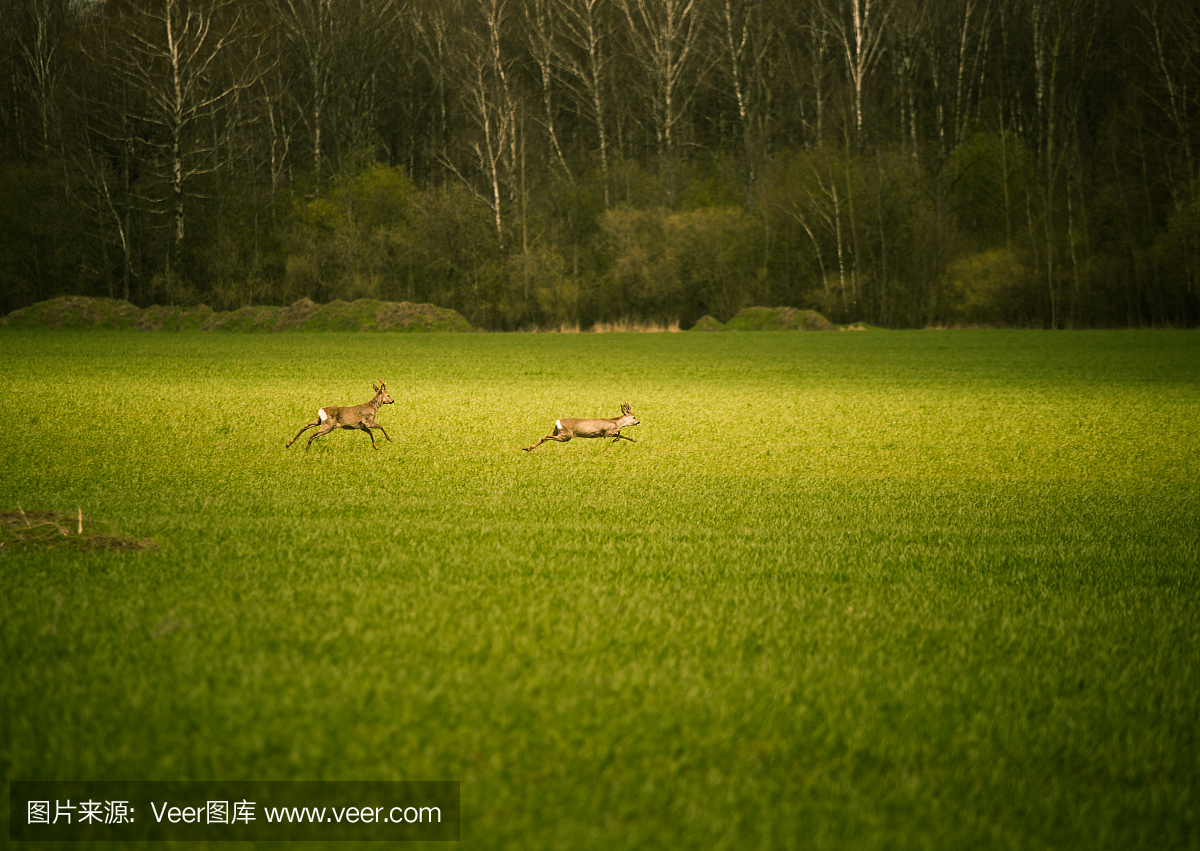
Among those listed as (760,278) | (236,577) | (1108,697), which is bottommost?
(1108,697)

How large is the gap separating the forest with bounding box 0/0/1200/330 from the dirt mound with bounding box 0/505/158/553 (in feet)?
120

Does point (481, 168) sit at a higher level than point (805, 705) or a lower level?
higher

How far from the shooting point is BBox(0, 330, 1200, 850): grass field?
99.0 inches

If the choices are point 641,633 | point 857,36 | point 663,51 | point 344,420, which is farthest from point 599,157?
point 641,633

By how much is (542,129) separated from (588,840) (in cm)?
4685

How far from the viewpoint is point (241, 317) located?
118 feet

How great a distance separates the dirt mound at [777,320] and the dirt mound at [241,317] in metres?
12.1

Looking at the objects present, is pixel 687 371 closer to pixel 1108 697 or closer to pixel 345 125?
pixel 1108 697

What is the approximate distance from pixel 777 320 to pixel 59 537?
35.6 m

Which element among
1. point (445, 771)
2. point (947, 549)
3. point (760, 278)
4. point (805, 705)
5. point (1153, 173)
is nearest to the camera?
point (445, 771)

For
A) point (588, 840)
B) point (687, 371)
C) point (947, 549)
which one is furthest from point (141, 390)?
point (588, 840)

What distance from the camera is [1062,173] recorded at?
40281 mm

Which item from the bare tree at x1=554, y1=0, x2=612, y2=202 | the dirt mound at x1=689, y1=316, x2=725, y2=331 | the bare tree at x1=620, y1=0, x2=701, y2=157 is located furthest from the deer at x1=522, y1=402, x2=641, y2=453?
the bare tree at x1=554, y1=0, x2=612, y2=202

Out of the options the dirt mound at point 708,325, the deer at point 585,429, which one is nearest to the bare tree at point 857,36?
the dirt mound at point 708,325
